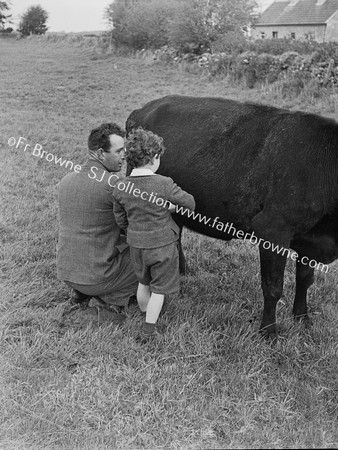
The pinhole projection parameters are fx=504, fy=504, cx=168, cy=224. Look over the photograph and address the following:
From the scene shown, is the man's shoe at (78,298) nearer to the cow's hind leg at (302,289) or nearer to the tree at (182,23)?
the cow's hind leg at (302,289)

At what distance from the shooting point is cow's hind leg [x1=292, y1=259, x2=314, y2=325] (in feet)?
14.2

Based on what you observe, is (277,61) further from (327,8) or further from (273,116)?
(327,8)

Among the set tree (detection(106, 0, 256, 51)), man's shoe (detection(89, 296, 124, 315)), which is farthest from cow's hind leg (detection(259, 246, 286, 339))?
tree (detection(106, 0, 256, 51))

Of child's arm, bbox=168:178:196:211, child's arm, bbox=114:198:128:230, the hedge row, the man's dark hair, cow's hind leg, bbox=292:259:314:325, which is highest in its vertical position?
the man's dark hair

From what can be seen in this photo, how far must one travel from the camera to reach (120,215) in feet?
12.9

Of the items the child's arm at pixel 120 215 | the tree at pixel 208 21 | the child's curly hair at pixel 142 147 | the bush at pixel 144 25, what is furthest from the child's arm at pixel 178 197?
the bush at pixel 144 25

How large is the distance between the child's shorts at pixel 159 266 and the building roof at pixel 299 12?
37059 mm

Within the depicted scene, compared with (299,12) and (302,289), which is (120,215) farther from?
(299,12)

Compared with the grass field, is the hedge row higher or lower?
higher

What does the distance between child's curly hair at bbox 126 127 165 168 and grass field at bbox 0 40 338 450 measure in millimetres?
1300

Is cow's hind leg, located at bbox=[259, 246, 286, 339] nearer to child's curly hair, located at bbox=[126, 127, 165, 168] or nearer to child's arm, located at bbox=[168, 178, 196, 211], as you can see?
child's arm, located at bbox=[168, 178, 196, 211]

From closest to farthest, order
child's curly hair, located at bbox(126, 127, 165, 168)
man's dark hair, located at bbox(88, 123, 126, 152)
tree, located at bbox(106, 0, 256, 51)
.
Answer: child's curly hair, located at bbox(126, 127, 165, 168)
man's dark hair, located at bbox(88, 123, 126, 152)
tree, located at bbox(106, 0, 256, 51)

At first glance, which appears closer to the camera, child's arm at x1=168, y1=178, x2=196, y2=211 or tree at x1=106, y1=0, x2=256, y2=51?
child's arm at x1=168, y1=178, x2=196, y2=211

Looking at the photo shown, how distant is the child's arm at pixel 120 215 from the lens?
3.90 meters
